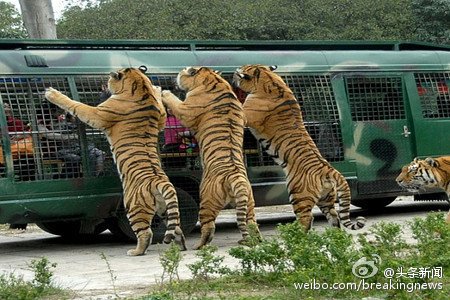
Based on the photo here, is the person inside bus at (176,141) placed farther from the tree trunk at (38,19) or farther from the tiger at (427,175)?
the tree trunk at (38,19)

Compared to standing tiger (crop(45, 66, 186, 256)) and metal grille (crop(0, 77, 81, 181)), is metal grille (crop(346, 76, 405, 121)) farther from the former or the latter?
metal grille (crop(0, 77, 81, 181))

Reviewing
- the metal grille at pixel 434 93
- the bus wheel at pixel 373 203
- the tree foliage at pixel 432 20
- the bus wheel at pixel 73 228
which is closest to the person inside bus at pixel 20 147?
the bus wheel at pixel 73 228

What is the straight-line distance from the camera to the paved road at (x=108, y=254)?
832cm

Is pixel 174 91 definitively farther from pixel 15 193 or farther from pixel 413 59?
pixel 413 59

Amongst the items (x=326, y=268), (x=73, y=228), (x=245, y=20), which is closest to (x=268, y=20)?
(x=245, y=20)

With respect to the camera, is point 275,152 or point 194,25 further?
point 194,25

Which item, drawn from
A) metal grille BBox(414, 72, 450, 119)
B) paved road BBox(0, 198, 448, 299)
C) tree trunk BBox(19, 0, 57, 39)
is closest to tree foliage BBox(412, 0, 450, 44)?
paved road BBox(0, 198, 448, 299)

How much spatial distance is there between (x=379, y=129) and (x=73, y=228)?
4152 millimetres

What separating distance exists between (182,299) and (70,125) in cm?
433

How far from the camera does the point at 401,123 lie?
13438 mm

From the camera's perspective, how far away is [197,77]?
36.9 ft

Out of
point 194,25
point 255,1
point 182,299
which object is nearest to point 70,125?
point 182,299

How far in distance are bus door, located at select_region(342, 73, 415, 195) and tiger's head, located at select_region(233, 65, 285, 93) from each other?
5.29 ft

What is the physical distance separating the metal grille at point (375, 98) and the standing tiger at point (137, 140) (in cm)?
314
